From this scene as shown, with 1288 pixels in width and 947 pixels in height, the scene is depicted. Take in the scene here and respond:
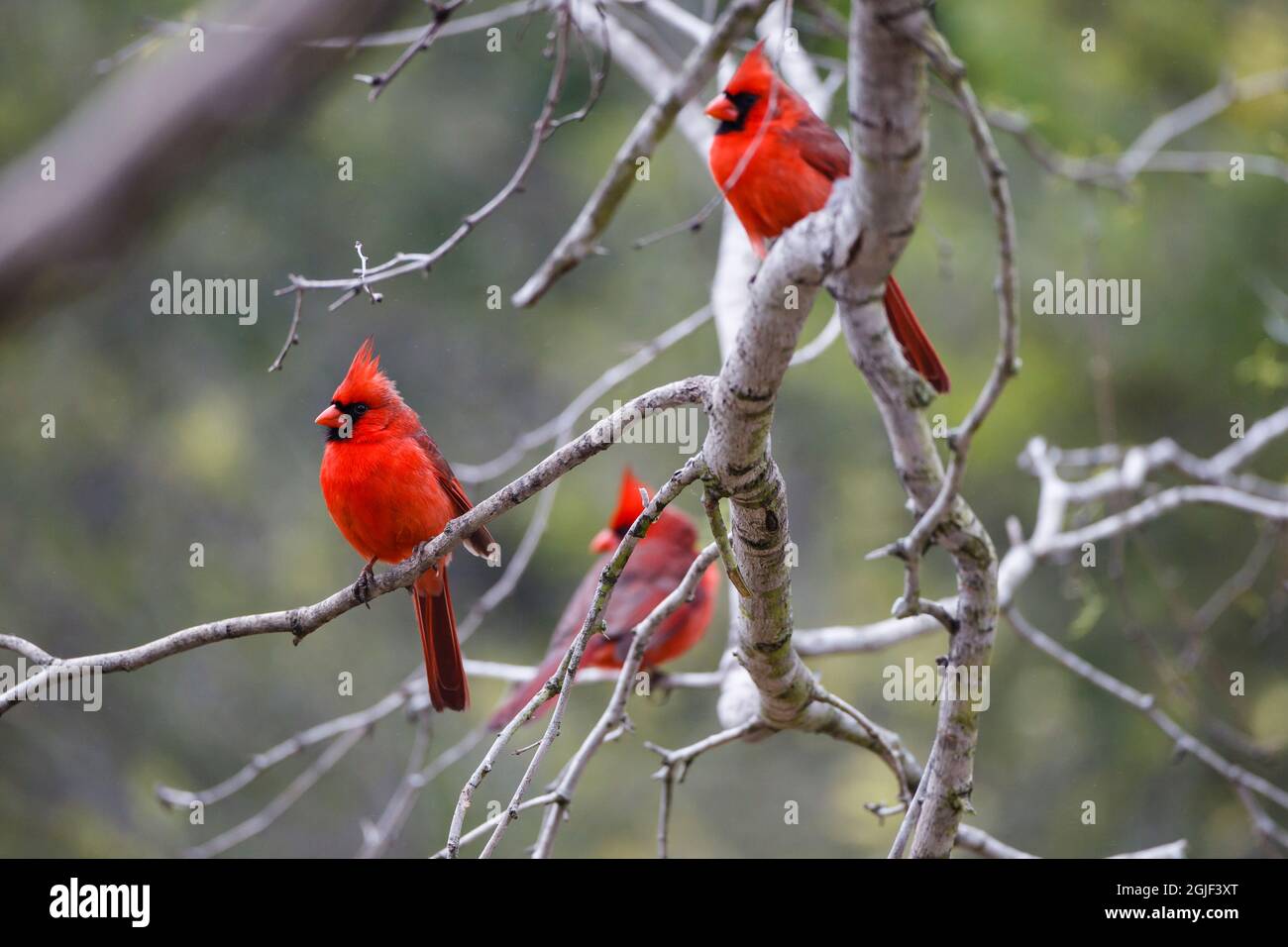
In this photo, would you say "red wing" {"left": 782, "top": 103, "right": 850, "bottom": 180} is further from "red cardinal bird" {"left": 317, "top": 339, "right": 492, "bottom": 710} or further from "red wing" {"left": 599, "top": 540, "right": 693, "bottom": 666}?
"red wing" {"left": 599, "top": 540, "right": 693, "bottom": 666}

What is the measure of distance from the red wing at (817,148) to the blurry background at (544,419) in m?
2.98

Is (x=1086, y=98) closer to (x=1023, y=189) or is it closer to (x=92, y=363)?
(x=1023, y=189)

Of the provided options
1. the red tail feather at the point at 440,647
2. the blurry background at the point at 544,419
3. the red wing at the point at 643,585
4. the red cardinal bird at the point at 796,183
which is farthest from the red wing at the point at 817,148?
the blurry background at the point at 544,419

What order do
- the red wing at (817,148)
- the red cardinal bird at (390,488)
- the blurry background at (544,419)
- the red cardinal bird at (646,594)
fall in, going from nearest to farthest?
the red cardinal bird at (390,488), the red wing at (817,148), the red cardinal bird at (646,594), the blurry background at (544,419)

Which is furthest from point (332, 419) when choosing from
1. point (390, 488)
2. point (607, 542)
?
point (607, 542)

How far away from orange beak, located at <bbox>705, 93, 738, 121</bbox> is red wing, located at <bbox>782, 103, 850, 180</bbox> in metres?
0.24

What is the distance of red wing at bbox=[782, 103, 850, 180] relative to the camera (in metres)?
3.00

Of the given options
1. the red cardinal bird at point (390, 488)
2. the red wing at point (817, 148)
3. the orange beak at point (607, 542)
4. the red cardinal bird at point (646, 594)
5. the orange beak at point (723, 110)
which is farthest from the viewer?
the orange beak at point (607, 542)

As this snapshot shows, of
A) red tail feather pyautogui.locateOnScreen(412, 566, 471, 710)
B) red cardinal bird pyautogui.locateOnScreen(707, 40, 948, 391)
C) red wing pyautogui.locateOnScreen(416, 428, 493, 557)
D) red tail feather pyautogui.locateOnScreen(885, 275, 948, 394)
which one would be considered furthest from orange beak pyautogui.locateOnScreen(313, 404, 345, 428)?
red tail feather pyautogui.locateOnScreen(885, 275, 948, 394)

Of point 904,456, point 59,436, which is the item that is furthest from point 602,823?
point 904,456

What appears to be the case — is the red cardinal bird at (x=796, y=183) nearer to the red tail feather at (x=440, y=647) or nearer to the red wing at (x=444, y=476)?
the red wing at (x=444, y=476)

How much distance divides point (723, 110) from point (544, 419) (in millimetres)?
5159

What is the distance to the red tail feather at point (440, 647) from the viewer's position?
309 cm

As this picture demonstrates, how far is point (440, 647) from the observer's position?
3.11 metres
